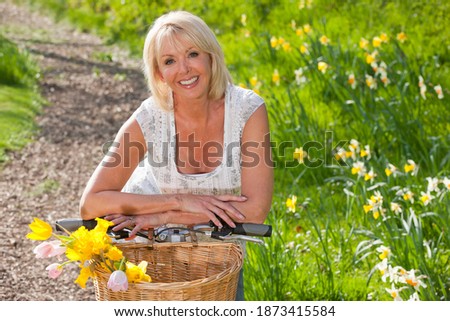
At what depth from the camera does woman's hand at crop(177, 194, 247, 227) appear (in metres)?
2.42

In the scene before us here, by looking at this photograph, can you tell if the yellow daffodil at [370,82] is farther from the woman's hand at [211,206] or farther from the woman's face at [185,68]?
the woman's hand at [211,206]

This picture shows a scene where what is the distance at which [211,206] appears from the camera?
2438 millimetres

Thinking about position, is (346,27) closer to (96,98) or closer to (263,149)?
(96,98)

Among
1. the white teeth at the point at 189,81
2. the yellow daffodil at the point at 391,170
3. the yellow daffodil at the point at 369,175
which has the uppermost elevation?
the white teeth at the point at 189,81

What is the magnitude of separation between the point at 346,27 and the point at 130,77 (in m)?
2.13

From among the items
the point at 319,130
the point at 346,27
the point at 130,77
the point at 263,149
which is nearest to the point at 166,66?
the point at 263,149

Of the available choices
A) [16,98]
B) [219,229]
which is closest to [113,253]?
[219,229]

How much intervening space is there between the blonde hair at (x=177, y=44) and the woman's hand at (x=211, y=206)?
384 millimetres

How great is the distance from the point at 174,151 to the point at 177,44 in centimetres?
35

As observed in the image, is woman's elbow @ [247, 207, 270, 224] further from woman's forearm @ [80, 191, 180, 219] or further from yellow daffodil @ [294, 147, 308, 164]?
yellow daffodil @ [294, 147, 308, 164]

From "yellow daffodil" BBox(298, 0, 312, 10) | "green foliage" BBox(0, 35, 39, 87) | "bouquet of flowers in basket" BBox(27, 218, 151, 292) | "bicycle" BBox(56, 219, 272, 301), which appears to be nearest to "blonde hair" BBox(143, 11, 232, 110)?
"bicycle" BBox(56, 219, 272, 301)

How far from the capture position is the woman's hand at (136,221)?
2.36 m

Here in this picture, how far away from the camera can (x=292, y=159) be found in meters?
4.79

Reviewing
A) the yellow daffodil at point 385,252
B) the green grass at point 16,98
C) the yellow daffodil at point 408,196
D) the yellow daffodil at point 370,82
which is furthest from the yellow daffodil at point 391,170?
the green grass at point 16,98
